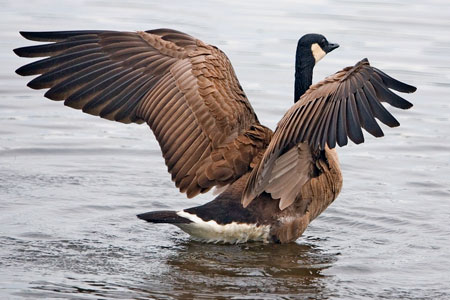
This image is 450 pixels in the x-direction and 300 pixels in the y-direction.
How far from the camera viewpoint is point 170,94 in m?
7.98

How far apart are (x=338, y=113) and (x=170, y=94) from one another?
5.32ft

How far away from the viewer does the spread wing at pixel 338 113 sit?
6.77 meters

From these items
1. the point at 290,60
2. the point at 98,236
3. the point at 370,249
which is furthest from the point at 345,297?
the point at 290,60

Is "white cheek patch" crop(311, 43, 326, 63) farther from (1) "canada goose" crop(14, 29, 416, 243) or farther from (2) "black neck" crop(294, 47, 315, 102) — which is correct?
(1) "canada goose" crop(14, 29, 416, 243)

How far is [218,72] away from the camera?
803cm

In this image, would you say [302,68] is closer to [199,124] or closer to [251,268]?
[199,124]

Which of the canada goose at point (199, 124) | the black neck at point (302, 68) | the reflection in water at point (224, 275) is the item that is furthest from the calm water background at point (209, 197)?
the black neck at point (302, 68)

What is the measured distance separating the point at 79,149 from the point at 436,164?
360cm

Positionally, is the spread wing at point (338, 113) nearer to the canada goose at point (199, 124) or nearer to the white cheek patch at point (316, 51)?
the canada goose at point (199, 124)

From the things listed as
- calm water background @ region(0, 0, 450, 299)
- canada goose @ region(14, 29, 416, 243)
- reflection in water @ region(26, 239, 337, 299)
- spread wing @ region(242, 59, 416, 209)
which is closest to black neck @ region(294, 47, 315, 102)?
canada goose @ region(14, 29, 416, 243)

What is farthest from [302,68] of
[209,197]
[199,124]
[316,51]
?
[209,197]

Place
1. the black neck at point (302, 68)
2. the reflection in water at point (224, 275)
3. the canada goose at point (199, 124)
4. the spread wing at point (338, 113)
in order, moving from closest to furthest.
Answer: the reflection in water at point (224, 275) → the spread wing at point (338, 113) → the canada goose at point (199, 124) → the black neck at point (302, 68)

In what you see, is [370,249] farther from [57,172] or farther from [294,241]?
[57,172]

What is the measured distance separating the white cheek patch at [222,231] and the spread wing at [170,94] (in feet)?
1.24
